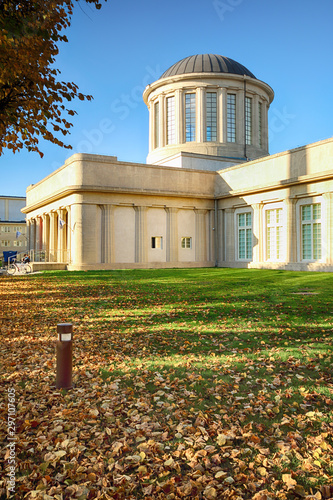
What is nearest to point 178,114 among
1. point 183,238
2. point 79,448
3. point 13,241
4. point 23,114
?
point 183,238

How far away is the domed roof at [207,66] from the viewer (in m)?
43.6

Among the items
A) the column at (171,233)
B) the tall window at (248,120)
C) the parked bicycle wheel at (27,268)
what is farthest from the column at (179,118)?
the parked bicycle wheel at (27,268)

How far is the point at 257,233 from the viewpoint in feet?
109

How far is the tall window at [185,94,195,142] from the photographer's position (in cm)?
4347

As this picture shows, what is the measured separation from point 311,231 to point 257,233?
17.1 ft

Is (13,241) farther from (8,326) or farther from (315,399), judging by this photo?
(315,399)

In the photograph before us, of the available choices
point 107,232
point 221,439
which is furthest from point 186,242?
point 221,439

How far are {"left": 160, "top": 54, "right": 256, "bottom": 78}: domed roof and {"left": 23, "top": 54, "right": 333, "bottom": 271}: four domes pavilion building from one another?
0.45 ft

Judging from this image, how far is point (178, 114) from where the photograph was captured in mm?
43562

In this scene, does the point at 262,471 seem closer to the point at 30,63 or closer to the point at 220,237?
the point at 30,63

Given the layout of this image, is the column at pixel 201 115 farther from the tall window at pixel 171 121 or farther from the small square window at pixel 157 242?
the small square window at pixel 157 242

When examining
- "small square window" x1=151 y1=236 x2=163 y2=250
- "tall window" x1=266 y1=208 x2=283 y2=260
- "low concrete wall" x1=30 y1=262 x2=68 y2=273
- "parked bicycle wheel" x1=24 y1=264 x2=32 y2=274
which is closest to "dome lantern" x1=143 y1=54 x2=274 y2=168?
"small square window" x1=151 y1=236 x2=163 y2=250

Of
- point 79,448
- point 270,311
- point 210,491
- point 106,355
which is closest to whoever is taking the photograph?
point 210,491

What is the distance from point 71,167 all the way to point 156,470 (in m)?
32.9
